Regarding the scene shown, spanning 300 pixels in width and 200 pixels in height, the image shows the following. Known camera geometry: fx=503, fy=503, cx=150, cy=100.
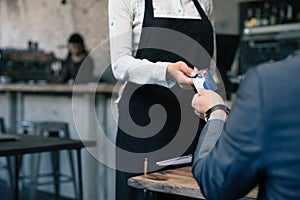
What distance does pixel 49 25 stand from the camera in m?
8.35

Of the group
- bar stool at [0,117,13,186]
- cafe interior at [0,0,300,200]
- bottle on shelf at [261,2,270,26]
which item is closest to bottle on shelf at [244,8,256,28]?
cafe interior at [0,0,300,200]

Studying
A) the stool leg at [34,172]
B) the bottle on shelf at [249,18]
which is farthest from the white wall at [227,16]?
the stool leg at [34,172]

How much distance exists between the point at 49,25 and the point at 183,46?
6.86 m

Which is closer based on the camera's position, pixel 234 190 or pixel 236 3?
pixel 234 190

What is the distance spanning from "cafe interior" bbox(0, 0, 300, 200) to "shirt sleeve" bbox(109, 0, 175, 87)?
0.38m

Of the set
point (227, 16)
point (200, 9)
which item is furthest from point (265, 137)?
point (227, 16)


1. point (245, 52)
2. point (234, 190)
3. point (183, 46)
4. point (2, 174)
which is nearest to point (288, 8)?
point (245, 52)

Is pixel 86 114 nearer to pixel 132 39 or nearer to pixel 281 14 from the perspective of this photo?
pixel 132 39

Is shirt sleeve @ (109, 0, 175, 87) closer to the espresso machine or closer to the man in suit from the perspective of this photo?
the man in suit

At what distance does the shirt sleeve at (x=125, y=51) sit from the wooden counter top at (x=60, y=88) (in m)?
1.78

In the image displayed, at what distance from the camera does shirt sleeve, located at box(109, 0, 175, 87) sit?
1.66m

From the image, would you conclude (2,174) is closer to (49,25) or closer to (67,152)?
(67,152)

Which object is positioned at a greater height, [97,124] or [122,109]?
[122,109]

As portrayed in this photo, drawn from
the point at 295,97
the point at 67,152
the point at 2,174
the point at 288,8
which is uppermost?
the point at 288,8
